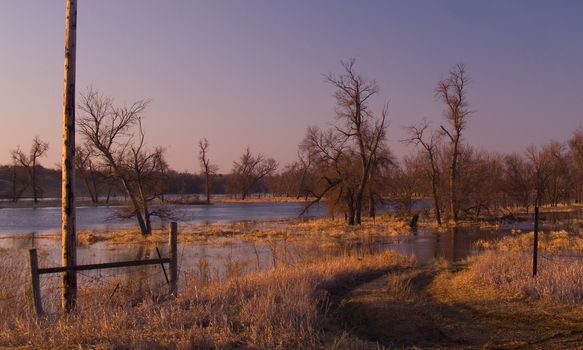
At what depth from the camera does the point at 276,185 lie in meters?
139

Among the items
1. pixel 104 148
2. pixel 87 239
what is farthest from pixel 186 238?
pixel 104 148

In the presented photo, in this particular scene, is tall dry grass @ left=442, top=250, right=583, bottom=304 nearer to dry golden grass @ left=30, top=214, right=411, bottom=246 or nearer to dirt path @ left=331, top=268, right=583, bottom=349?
dirt path @ left=331, top=268, right=583, bottom=349

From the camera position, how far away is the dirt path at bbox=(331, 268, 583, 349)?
771 centimetres

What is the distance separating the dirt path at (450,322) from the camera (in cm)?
771

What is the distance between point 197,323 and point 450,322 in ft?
12.7

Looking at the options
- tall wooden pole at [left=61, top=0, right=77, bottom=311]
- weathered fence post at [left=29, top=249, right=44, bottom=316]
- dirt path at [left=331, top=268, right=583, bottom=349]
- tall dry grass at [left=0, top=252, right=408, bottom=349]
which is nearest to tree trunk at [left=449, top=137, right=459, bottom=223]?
dirt path at [left=331, top=268, right=583, bottom=349]

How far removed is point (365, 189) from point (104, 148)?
23.2m

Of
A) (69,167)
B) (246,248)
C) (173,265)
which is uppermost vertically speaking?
(69,167)

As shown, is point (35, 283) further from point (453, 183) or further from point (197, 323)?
point (453, 183)

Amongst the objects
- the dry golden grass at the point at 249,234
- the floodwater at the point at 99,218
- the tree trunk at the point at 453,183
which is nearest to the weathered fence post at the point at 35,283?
the dry golden grass at the point at 249,234

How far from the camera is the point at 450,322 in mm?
9008

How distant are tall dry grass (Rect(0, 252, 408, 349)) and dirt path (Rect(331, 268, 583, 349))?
2.20ft

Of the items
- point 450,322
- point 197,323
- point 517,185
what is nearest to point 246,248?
point 450,322

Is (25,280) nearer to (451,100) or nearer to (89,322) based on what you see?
(89,322)
